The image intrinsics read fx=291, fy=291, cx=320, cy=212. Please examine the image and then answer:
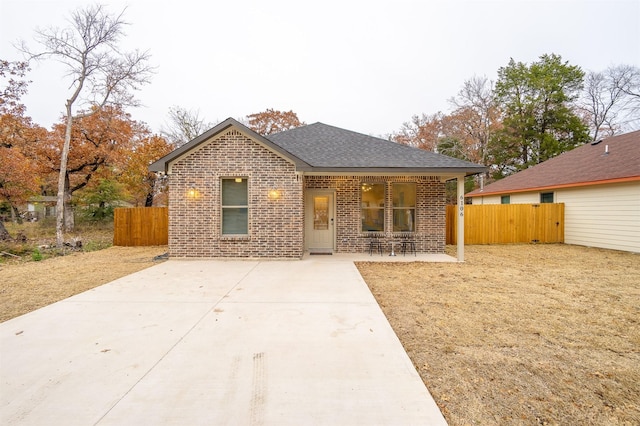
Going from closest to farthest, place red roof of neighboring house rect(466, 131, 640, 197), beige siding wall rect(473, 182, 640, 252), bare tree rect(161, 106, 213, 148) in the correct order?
beige siding wall rect(473, 182, 640, 252)
red roof of neighboring house rect(466, 131, 640, 197)
bare tree rect(161, 106, 213, 148)

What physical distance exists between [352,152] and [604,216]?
10.1m

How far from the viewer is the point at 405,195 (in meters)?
9.94

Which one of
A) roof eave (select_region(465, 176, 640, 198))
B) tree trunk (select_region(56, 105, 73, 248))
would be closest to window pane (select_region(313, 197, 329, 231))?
tree trunk (select_region(56, 105, 73, 248))

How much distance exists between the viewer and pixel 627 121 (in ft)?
71.2

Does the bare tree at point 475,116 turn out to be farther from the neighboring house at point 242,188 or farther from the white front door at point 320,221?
the white front door at point 320,221

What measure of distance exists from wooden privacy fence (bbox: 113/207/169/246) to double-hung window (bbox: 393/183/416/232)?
9200 millimetres

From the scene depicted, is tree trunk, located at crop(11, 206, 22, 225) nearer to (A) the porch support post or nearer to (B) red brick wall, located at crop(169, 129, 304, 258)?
(B) red brick wall, located at crop(169, 129, 304, 258)

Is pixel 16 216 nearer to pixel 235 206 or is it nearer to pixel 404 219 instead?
pixel 235 206

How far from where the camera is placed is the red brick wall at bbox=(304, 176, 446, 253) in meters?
9.83

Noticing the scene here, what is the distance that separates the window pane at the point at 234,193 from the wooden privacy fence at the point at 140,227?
496cm

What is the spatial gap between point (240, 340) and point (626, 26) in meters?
33.1

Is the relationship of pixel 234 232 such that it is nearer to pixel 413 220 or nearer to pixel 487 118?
pixel 413 220

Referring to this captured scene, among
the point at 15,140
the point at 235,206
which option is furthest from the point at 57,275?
the point at 15,140

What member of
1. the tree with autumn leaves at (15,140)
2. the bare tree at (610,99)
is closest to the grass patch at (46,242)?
the tree with autumn leaves at (15,140)
